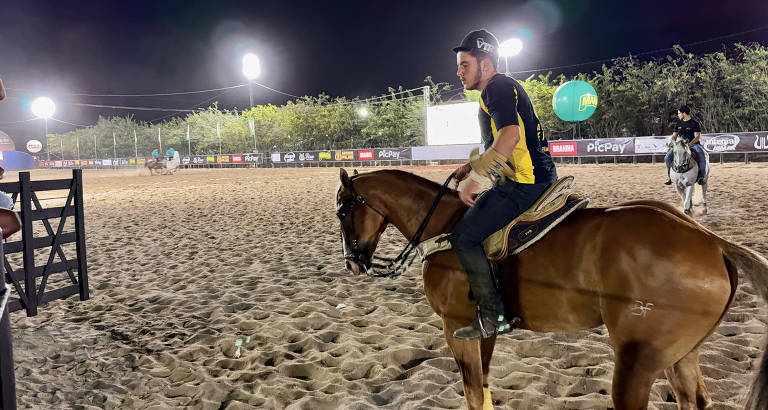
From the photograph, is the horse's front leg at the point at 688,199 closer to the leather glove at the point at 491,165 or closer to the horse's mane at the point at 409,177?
the horse's mane at the point at 409,177

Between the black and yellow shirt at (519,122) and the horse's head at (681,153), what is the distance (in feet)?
30.2

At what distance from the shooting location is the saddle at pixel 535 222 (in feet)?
8.73

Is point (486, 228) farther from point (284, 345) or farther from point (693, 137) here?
point (693, 137)

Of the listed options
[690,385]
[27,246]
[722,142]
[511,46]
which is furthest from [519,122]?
[511,46]

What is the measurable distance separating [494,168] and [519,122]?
0.32m

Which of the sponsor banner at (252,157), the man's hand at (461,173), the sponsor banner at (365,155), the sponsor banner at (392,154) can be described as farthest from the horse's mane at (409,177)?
the sponsor banner at (252,157)

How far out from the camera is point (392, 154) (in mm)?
39156

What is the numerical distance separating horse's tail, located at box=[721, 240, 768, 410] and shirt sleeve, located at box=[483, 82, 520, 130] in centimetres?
126

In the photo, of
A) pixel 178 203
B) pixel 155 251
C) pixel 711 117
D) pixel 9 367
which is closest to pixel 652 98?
pixel 711 117

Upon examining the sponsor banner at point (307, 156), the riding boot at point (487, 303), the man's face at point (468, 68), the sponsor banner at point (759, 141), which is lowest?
the riding boot at point (487, 303)

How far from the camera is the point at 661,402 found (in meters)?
3.26

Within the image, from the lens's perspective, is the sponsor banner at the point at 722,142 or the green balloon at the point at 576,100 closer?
the green balloon at the point at 576,100

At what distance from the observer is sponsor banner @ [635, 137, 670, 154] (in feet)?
83.6

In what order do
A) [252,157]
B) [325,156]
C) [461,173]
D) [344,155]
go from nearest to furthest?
[461,173] < [344,155] < [325,156] < [252,157]
